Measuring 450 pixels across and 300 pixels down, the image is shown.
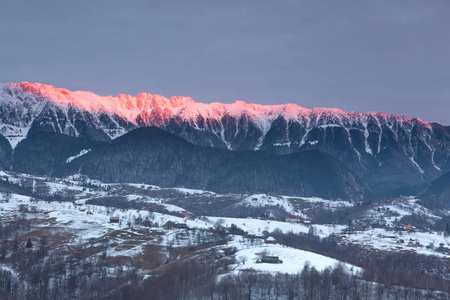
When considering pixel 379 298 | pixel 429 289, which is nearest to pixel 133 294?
pixel 379 298

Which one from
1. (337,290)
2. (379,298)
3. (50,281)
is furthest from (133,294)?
(379,298)

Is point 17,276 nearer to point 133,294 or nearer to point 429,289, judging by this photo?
point 133,294

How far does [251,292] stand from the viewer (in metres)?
161

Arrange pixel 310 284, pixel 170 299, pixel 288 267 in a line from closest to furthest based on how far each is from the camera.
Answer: pixel 170 299 < pixel 310 284 < pixel 288 267

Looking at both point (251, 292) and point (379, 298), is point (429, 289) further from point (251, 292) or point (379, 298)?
point (251, 292)

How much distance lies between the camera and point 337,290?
165500 millimetres

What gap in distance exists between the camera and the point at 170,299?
15575 cm

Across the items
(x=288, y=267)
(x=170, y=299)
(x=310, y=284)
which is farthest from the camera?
(x=288, y=267)

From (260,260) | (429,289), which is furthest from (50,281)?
(429,289)

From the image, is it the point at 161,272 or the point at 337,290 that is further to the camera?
the point at 161,272

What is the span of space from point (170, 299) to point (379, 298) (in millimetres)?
52668

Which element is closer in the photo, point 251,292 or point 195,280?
point 251,292

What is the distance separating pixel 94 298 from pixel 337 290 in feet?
210

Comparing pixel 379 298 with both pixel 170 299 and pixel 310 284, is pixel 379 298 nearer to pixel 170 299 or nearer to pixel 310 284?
pixel 310 284
